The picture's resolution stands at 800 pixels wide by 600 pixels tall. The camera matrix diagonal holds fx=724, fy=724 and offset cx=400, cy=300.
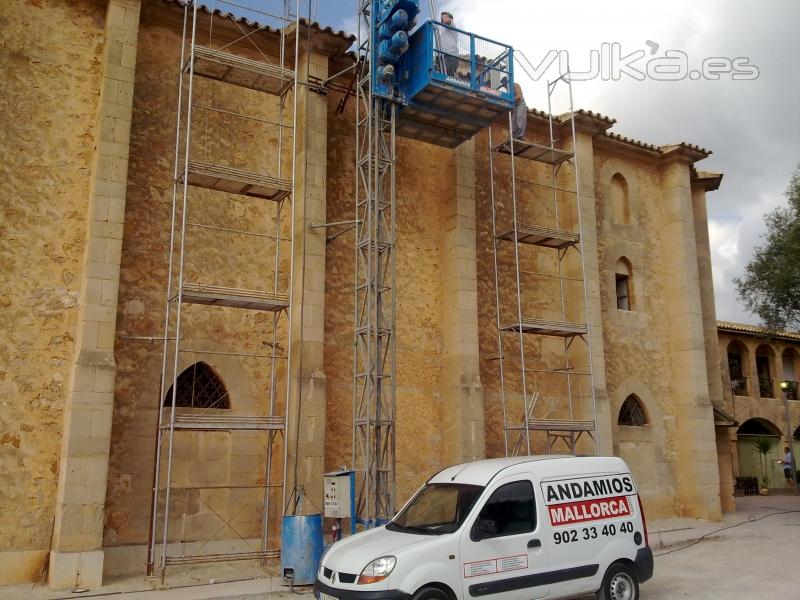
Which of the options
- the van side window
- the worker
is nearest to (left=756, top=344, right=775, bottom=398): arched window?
the worker

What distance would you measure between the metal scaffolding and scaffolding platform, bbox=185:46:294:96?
5.30ft

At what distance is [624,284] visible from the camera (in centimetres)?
1952

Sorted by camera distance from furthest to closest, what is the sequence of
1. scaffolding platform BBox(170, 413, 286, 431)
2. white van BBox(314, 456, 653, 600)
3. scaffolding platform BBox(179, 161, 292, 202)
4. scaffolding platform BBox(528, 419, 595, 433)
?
1. scaffolding platform BBox(528, 419, 595, 433)
2. scaffolding platform BBox(179, 161, 292, 202)
3. scaffolding platform BBox(170, 413, 286, 431)
4. white van BBox(314, 456, 653, 600)

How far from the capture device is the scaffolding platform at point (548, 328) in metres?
15.4

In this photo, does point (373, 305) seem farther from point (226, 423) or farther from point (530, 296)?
point (530, 296)

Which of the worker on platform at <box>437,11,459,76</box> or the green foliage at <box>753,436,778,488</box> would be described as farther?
the green foliage at <box>753,436,778,488</box>

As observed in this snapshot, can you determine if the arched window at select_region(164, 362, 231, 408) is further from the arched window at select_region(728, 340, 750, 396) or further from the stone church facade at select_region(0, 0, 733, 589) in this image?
the arched window at select_region(728, 340, 750, 396)

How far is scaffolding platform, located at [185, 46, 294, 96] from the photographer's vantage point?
1261 cm

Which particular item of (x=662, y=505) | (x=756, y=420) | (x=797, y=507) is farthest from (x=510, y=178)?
(x=756, y=420)

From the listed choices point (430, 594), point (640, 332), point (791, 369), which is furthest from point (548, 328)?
point (791, 369)

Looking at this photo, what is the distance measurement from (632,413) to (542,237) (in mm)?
5561

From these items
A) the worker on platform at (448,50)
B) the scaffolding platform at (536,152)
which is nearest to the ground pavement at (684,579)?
the scaffolding platform at (536,152)

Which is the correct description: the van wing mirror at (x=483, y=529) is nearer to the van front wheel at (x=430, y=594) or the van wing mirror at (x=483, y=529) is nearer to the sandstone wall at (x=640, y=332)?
the van front wheel at (x=430, y=594)

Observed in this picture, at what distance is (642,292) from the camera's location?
19.5m
